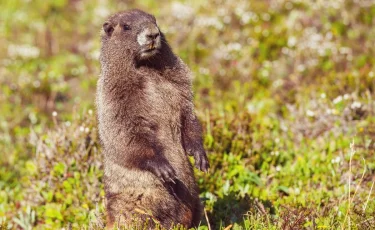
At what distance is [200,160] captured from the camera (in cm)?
434

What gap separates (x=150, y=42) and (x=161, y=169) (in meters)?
0.99

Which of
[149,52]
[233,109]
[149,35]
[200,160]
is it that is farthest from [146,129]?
[233,109]

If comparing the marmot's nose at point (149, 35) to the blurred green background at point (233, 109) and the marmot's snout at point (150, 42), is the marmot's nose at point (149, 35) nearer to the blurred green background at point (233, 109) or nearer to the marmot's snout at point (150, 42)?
the marmot's snout at point (150, 42)

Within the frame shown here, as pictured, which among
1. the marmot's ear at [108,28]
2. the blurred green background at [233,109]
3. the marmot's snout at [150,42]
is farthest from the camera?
the blurred green background at [233,109]

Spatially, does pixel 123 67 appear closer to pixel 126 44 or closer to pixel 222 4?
pixel 126 44

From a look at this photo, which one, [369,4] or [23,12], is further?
[23,12]

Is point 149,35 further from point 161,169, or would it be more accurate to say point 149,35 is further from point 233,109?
point 233,109

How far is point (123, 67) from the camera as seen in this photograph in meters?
4.38

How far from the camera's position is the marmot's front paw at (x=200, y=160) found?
14.2 feet

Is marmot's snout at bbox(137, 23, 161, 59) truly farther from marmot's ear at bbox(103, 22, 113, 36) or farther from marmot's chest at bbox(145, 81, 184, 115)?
marmot's ear at bbox(103, 22, 113, 36)

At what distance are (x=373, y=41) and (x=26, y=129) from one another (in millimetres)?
5564

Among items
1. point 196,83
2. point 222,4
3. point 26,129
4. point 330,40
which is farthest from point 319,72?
point 26,129

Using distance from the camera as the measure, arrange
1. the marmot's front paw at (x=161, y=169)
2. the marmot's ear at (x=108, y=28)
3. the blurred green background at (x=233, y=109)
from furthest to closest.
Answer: the blurred green background at (x=233, y=109) → the marmot's ear at (x=108, y=28) → the marmot's front paw at (x=161, y=169)

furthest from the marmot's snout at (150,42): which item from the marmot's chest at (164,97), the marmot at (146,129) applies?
the marmot's chest at (164,97)
